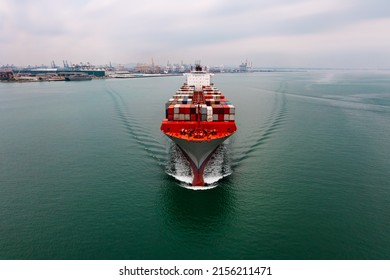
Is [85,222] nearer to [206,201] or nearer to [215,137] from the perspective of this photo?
[206,201]

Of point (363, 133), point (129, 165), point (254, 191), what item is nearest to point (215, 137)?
point (254, 191)

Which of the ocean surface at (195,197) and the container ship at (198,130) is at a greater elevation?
the container ship at (198,130)

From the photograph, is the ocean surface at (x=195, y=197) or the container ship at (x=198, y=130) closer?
the ocean surface at (x=195, y=197)

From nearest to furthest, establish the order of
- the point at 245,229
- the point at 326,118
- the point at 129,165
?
the point at 245,229, the point at 129,165, the point at 326,118

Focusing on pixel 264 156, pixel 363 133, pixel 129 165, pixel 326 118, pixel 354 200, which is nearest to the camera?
pixel 354 200

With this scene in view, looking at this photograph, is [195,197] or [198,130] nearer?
[195,197]

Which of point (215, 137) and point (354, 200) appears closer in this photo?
point (354, 200)

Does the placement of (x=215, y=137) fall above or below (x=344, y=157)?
above

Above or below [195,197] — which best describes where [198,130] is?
above
